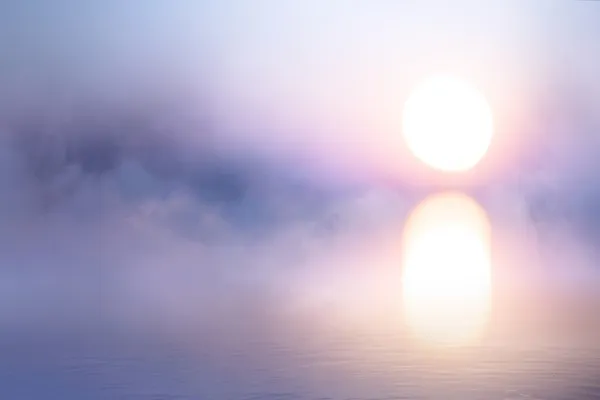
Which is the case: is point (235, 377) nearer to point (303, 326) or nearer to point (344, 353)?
point (344, 353)

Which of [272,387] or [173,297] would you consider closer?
[272,387]

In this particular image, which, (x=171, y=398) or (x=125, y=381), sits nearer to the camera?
(x=171, y=398)

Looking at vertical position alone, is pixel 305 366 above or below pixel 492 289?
below

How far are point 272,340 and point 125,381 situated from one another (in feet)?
30.0

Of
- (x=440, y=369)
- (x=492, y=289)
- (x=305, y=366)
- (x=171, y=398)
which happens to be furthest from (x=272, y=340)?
(x=492, y=289)

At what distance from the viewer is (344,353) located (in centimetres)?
1912

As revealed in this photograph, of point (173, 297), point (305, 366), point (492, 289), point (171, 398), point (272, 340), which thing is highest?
point (492, 289)

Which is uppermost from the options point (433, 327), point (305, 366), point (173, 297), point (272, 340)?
point (173, 297)

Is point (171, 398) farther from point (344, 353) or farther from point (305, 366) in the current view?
point (344, 353)

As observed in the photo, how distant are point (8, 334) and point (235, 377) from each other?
13.2 m

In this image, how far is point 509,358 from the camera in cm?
1789

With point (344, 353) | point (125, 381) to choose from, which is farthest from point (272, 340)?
point (125, 381)

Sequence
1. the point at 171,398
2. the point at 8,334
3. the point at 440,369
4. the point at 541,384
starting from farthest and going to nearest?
the point at 8,334 → the point at 440,369 → the point at 541,384 → the point at 171,398

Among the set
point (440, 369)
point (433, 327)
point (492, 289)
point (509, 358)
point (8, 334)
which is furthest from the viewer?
point (492, 289)
